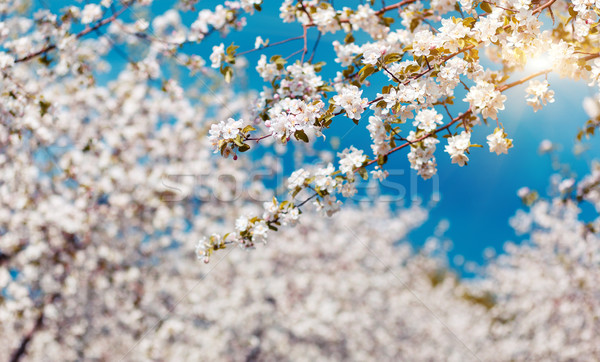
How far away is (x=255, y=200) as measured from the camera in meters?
9.70

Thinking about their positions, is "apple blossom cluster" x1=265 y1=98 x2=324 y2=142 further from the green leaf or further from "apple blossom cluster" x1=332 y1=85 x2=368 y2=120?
the green leaf

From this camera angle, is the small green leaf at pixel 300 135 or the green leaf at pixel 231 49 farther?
the green leaf at pixel 231 49

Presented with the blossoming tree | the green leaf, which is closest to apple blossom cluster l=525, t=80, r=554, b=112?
the blossoming tree

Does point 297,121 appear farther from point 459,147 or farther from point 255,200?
point 255,200

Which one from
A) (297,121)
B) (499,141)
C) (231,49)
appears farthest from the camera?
(231,49)

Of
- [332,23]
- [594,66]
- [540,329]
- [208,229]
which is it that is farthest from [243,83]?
[540,329]

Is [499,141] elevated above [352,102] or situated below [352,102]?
below

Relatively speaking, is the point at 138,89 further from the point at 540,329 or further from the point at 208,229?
the point at 540,329

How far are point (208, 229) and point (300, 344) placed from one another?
13.8 feet

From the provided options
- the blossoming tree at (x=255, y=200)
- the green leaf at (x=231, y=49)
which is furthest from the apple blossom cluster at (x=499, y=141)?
the green leaf at (x=231, y=49)

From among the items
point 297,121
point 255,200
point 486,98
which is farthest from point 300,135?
point 255,200

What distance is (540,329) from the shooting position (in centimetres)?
1199

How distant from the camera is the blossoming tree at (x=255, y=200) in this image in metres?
2.21

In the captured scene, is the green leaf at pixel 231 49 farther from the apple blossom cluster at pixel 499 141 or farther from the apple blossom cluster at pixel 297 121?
the apple blossom cluster at pixel 499 141
